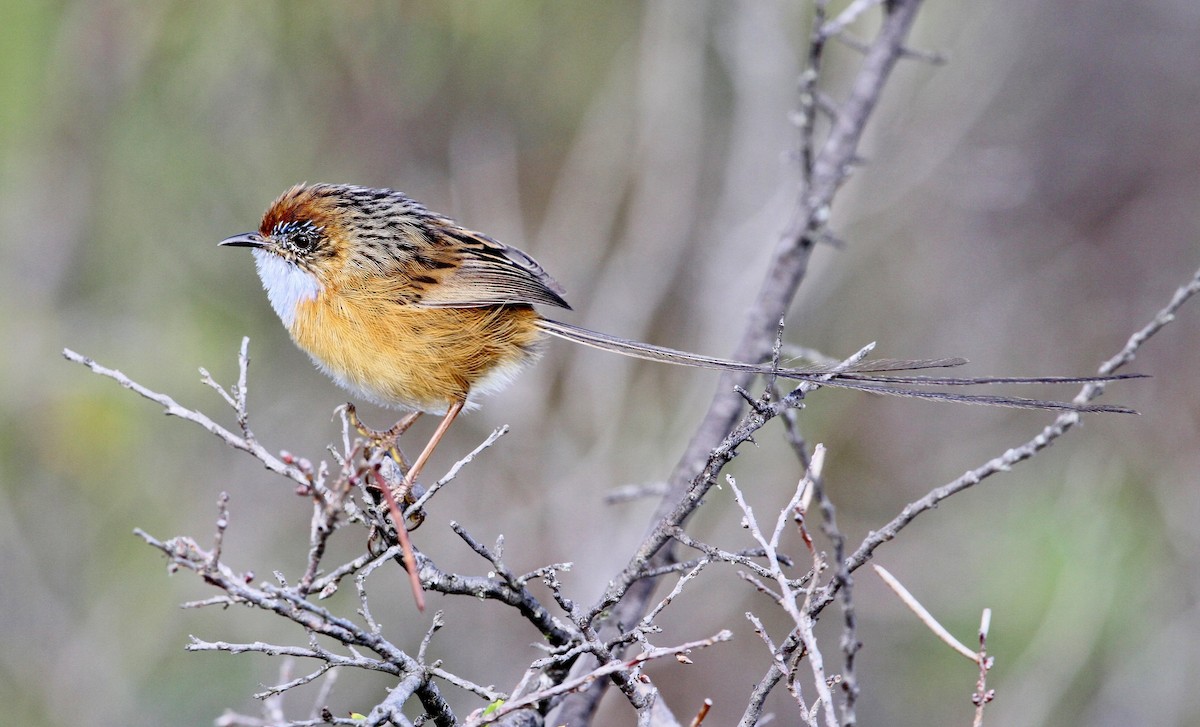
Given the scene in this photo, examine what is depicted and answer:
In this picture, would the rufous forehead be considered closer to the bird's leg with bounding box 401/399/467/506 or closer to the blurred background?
the bird's leg with bounding box 401/399/467/506

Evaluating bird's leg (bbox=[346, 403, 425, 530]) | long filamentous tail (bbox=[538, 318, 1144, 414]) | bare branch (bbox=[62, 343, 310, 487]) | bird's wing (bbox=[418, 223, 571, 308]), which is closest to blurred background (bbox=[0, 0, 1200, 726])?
bird's wing (bbox=[418, 223, 571, 308])

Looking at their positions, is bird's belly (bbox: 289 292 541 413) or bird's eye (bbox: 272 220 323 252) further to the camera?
bird's eye (bbox: 272 220 323 252)

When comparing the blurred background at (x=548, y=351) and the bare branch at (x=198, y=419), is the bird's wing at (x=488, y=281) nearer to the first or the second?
the bare branch at (x=198, y=419)

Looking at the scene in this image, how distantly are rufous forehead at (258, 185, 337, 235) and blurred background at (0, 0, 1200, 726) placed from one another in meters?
3.09

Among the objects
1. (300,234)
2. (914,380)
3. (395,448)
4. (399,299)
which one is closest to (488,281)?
(399,299)

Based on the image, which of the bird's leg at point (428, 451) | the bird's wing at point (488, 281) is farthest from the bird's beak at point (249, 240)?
the bird's leg at point (428, 451)

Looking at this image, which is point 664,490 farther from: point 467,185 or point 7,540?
point 7,540

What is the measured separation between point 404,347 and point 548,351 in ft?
8.78

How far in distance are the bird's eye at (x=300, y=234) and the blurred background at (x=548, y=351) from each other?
311 cm

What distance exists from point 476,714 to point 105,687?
591 centimetres

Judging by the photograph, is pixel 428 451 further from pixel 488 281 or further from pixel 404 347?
pixel 488 281

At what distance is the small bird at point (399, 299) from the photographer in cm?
420

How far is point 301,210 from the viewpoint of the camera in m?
4.47

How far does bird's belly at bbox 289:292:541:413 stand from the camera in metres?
4.18
